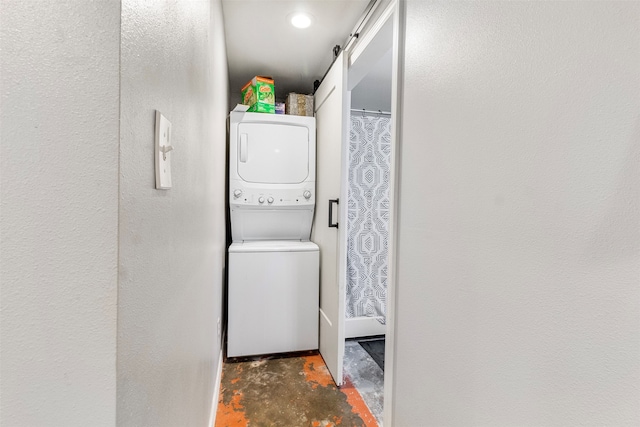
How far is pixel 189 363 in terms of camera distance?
0.84 m

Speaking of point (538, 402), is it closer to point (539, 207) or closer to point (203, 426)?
point (539, 207)

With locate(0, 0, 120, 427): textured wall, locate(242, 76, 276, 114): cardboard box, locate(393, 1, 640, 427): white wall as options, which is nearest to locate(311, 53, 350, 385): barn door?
locate(242, 76, 276, 114): cardboard box

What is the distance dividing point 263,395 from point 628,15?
2082 millimetres

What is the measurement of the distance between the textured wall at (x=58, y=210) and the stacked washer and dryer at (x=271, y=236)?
1.75 meters

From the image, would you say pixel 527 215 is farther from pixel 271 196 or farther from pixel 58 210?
pixel 271 196

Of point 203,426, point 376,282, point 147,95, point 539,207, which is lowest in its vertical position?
point 203,426

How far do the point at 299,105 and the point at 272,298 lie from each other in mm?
1567

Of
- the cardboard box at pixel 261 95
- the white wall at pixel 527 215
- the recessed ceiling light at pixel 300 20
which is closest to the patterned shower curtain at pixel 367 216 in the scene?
the cardboard box at pixel 261 95

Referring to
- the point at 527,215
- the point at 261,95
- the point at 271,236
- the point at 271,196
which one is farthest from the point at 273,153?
the point at 527,215

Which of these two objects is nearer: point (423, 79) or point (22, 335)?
point (22, 335)

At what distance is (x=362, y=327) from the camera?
2539mm

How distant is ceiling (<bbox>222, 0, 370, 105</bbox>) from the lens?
1541mm

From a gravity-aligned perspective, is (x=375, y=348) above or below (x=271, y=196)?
below

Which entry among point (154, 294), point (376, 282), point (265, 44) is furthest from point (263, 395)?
point (265, 44)
